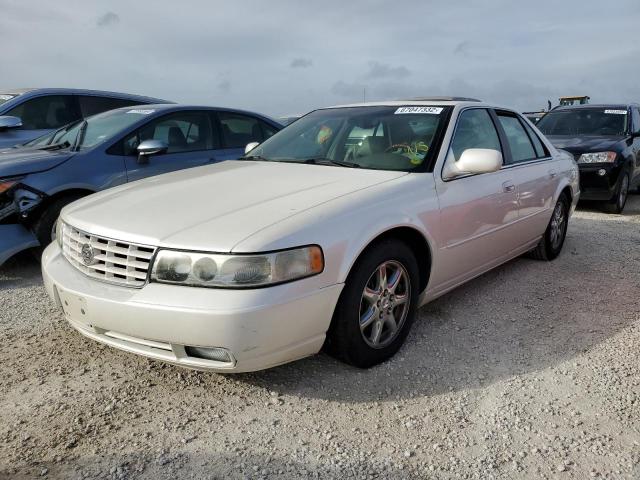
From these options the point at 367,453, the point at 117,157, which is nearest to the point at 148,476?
the point at 367,453

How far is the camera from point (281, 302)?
2.22 metres

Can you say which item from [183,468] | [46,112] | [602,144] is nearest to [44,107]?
[46,112]

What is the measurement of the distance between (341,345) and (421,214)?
2.88 feet

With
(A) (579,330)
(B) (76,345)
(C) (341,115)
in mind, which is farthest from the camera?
(C) (341,115)

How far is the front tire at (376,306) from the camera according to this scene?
2.55m

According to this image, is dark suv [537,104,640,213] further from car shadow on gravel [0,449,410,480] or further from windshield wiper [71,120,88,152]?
car shadow on gravel [0,449,410,480]

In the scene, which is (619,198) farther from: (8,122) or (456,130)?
(8,122)

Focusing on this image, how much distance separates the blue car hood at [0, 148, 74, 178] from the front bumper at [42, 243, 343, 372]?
2.14 m

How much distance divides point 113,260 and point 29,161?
239 cm

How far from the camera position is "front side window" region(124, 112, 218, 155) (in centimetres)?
497

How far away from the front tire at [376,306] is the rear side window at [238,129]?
11.1 ft

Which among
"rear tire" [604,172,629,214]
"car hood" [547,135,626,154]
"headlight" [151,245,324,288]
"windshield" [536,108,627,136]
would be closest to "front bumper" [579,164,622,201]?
"rear tire" [604,172,629,214]

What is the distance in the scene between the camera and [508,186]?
3.75m

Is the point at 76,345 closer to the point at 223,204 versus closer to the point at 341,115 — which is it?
the point at 223,204
